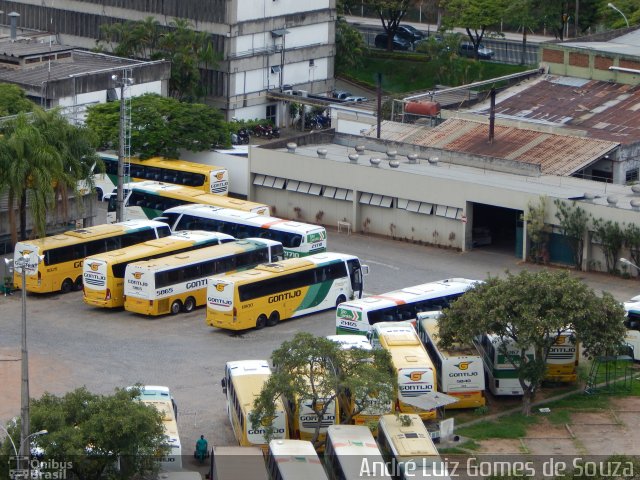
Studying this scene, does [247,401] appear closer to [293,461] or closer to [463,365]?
[293,461]

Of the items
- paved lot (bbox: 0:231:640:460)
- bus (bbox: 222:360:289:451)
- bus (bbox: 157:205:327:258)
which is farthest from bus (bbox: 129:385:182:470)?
bus (bbox: 157:205:327:258)

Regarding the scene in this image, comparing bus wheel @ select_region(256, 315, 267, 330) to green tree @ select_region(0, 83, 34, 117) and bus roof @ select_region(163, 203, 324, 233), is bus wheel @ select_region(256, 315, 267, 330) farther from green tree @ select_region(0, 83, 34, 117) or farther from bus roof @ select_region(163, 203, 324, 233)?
green tree @ select_region(0, 83, 34, 117)

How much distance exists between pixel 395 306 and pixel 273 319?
4.43 m

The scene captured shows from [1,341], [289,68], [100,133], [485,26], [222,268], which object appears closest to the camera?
[1,341]

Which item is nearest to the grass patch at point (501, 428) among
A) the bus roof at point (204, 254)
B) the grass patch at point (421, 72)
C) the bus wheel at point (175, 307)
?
the bus wheel at point (175, 307)

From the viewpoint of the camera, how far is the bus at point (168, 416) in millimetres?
33594

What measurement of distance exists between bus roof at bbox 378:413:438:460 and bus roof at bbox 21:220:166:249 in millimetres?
17692

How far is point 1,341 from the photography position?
4475 cm

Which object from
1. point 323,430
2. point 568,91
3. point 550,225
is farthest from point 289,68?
point 323,430

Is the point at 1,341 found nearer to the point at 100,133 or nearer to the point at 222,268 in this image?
the point at 222,268

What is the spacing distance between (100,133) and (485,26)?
103ft

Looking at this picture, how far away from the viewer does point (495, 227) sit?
187ft

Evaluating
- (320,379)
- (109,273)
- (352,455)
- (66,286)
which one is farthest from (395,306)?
(66,286)

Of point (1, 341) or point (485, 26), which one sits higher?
point (485, 26)
